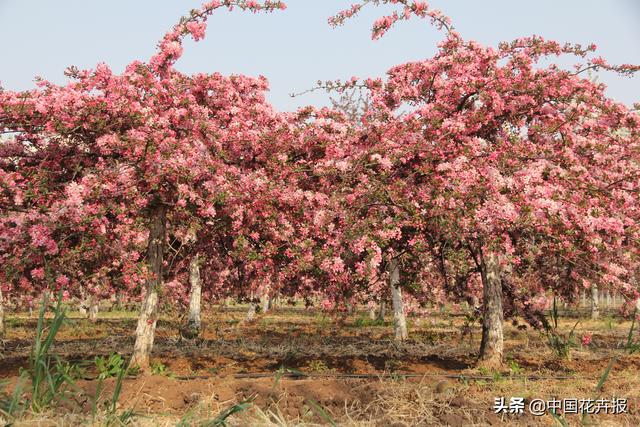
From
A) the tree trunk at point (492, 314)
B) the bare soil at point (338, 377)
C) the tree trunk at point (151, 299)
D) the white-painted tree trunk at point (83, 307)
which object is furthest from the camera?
the white-painted tree trunk at point (83, 307)

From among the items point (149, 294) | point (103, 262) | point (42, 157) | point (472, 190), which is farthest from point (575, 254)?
point (42, 157)

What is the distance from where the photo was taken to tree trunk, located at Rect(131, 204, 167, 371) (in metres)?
12.4

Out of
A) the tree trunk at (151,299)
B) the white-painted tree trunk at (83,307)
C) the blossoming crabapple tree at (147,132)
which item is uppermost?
the blossoming crabapple tree at (147,132)

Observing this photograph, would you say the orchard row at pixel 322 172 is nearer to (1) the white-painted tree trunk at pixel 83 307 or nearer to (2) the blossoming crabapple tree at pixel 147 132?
(2) the blossoming crabapple tree at pixel 147 132

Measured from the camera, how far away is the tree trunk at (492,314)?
43.3 feet

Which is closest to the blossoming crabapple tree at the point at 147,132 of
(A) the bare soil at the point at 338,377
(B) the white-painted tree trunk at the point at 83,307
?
(A) the bare soil at the point at 338,377

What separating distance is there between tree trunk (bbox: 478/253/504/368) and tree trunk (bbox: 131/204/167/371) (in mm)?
6572

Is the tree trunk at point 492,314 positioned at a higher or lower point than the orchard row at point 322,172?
lower

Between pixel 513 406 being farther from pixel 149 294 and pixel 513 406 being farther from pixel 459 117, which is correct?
pixel 149 294

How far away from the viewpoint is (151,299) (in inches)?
494

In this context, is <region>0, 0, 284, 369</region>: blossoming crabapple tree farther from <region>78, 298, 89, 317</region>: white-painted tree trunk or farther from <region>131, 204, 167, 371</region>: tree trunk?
<region>78, 298, 89, 317</region>: white-painted tree trunk

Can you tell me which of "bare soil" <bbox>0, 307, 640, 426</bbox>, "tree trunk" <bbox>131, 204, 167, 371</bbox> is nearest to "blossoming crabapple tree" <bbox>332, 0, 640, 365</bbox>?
"bare soil" <bbox>0, 307, 640, 426</bbox>

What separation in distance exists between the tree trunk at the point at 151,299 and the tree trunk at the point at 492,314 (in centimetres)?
657

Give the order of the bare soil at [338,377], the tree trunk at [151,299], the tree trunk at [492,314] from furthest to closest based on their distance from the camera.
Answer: the tree trunk at [492,314]
the tree trunk at [151,299]
the bare soil at [338,377]
